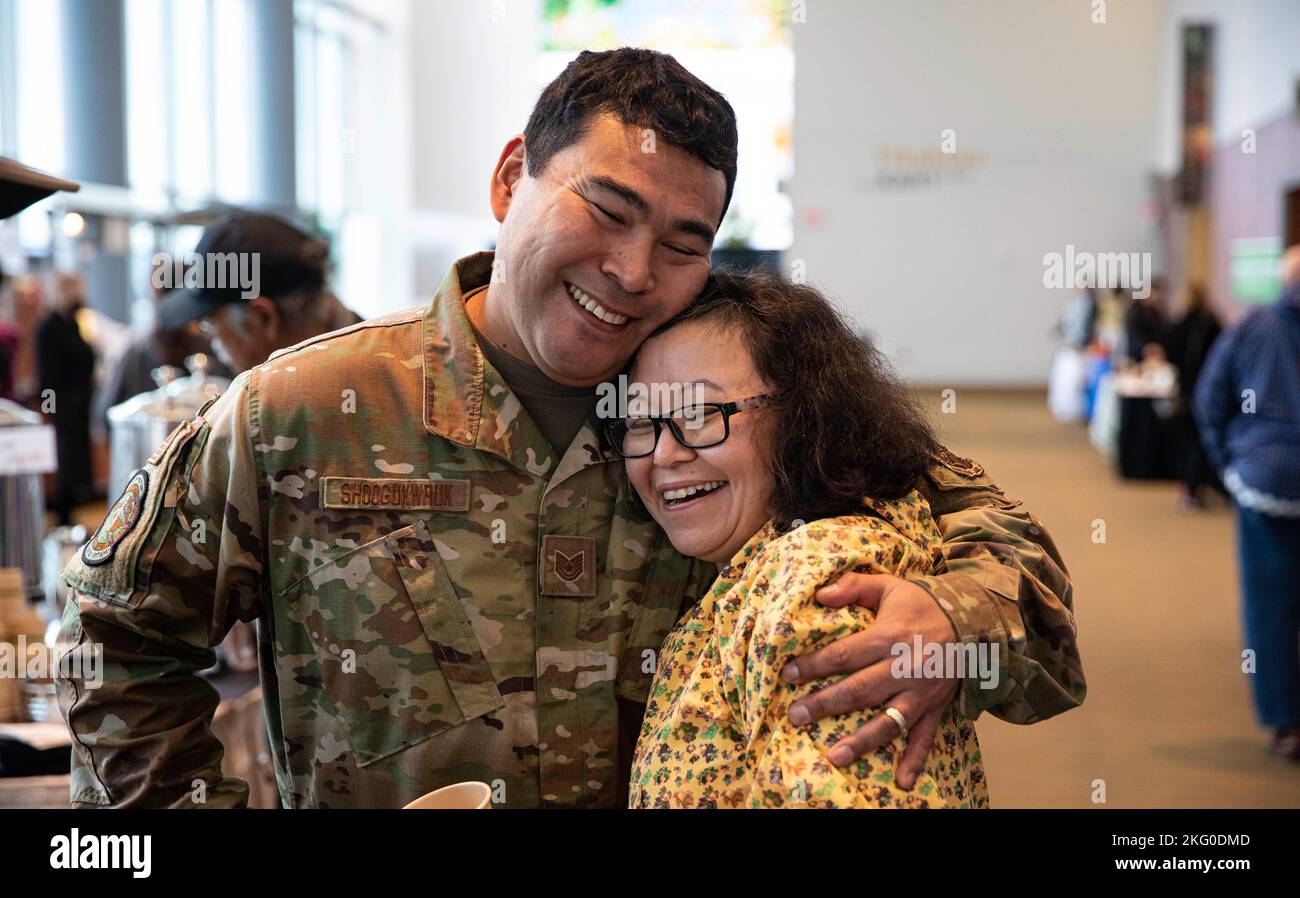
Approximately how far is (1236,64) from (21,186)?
1628 cm

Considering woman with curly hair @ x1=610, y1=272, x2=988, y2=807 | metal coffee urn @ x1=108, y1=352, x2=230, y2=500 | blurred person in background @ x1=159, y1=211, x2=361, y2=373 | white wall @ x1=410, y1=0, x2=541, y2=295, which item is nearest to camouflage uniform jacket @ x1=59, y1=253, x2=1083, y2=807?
woman with curly hair @ x1=610, y1=272, x2=988, y2=807

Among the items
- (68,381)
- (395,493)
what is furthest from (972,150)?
(395,493)

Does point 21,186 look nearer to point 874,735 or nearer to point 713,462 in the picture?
point 713,462

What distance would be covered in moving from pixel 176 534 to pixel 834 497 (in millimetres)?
826

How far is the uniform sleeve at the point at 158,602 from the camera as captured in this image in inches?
61.3

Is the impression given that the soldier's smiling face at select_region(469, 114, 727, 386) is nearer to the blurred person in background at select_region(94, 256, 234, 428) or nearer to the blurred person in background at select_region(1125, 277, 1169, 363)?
the blurred person in background at select_region(94, 256, 234, 428)

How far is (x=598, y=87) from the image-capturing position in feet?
5.16

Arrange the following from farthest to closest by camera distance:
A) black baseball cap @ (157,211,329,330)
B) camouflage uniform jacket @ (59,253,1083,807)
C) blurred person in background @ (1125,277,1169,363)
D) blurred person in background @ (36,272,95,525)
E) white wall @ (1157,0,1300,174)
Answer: white wall @ (1157,0,1300,174), blurred person in background @ (1125,277,1169,363), blurred person in background @ (36,272,95,525), black baseball cap @ (157,211,329,330), camouflage uniform jacket @ (59,253,1083,807)

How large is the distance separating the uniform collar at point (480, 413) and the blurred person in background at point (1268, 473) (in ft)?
11.7

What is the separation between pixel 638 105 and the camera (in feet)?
5.07

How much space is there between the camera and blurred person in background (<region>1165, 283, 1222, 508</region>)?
971 centimetres

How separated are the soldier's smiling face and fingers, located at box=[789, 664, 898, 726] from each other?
0.52m
